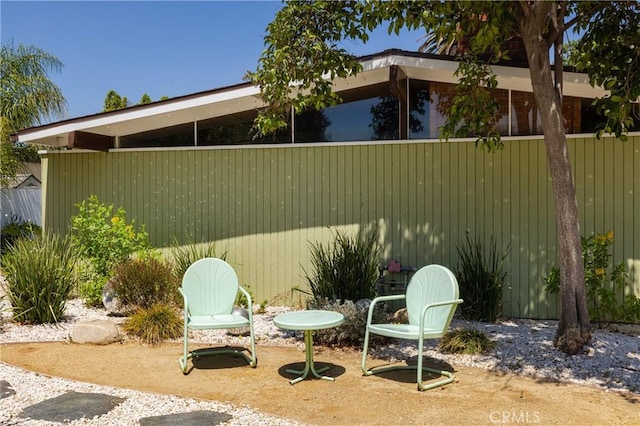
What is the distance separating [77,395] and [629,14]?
19.9 ft

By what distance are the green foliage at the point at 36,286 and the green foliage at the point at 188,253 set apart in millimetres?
1500

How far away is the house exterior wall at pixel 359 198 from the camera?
6289 millimetres

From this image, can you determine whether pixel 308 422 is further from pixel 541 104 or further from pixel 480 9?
pixel 480 9

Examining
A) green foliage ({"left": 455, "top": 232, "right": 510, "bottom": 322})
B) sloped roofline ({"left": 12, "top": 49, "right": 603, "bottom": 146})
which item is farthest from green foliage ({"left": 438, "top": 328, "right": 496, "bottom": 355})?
sloped roofline ({"left": 12, "top": 49, "right": 603, "bottom": 146})

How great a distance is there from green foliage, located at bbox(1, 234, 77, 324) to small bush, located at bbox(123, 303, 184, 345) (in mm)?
945

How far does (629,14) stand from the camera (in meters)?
4.94

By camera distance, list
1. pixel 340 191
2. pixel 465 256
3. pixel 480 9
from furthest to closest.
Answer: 1. pixel 340 191
2. pixel 465 256
3. pixel 480 9

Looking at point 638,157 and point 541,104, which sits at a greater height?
point 541,104

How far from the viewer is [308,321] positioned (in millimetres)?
4156

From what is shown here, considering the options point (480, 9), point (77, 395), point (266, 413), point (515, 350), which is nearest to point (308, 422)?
point (266, 413)

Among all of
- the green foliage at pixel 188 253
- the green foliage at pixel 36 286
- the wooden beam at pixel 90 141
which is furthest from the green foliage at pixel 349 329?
the wooden beam at pixel 90 141

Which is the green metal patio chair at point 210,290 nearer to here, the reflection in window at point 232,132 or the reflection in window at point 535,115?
the reflection in window at point 232,132

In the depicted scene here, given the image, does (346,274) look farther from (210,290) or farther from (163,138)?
(163,138)

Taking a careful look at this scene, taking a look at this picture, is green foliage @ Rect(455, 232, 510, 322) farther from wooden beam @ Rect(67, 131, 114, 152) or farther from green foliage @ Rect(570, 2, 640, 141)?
wooden beam @ Rect(67, 131, 114, 152)
